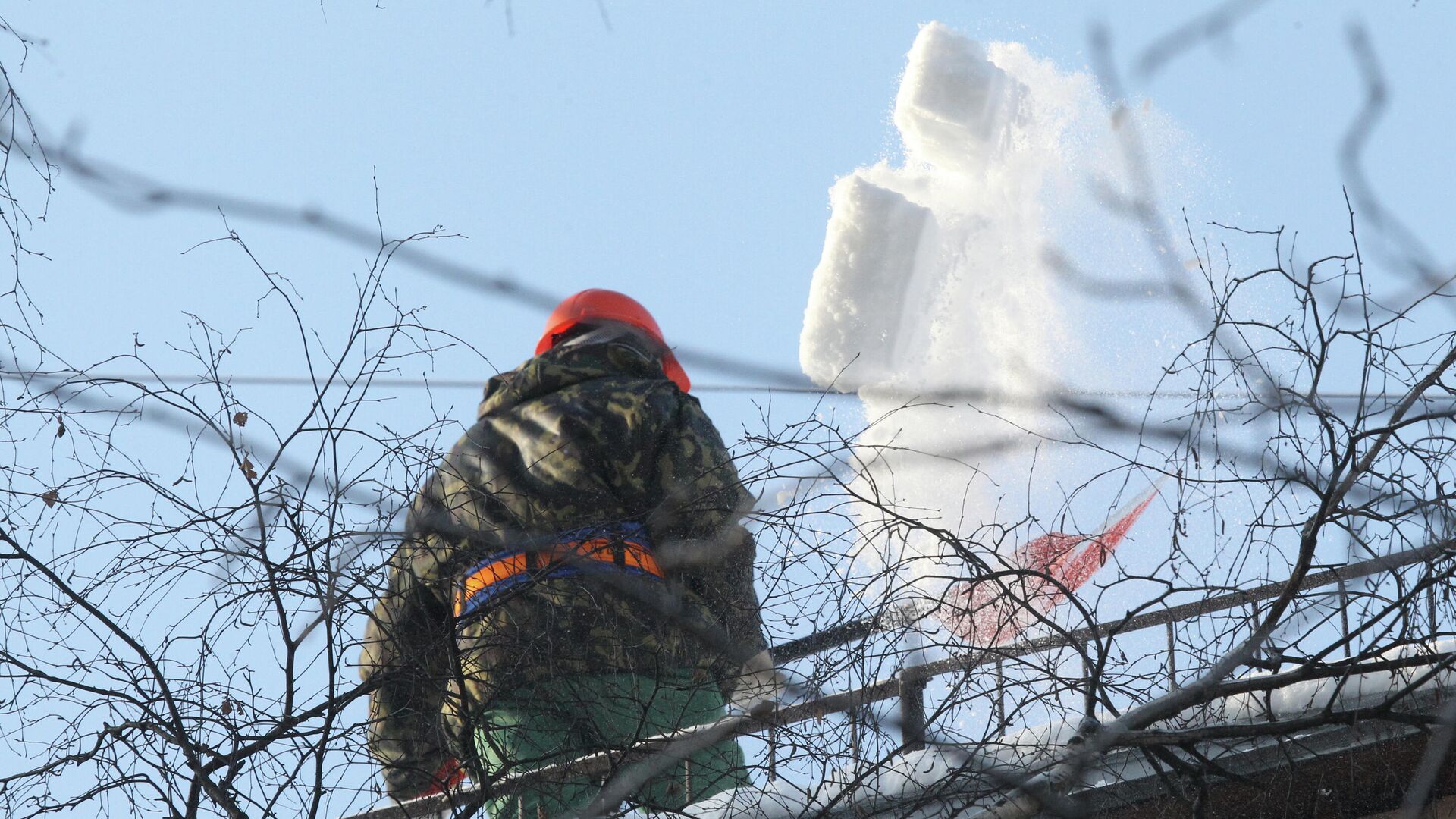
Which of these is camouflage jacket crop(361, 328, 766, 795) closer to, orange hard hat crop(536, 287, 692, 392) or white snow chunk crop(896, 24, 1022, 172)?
orange hard hat crop(536, 287, 692, 392)

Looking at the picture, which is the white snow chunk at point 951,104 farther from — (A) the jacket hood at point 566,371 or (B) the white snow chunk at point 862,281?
(A) the jacket hood at point 566,371

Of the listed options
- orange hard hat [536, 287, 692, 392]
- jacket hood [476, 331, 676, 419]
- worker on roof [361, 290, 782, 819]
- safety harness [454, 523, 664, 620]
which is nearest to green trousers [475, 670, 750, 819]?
worker on roof [361, 290, 782, 819]

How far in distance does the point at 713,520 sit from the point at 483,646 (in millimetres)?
751

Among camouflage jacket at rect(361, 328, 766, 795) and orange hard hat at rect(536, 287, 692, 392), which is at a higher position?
orange hard hat at rect(536, 287, 692, 392)

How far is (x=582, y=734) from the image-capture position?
378 centimetres

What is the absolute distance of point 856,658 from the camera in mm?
3740

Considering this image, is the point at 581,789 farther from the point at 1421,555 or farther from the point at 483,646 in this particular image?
the point at 1421,555

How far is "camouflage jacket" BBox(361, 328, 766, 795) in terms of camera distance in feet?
12.1

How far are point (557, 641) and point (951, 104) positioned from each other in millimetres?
9572

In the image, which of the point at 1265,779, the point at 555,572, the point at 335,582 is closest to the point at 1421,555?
the point at 1265,779

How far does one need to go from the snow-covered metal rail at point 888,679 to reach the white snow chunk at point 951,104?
352 inches

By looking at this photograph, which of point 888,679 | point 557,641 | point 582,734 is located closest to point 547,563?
point 557,641

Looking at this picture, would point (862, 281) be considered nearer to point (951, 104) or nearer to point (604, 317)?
point (951, 104)

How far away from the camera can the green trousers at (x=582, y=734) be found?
373cm
